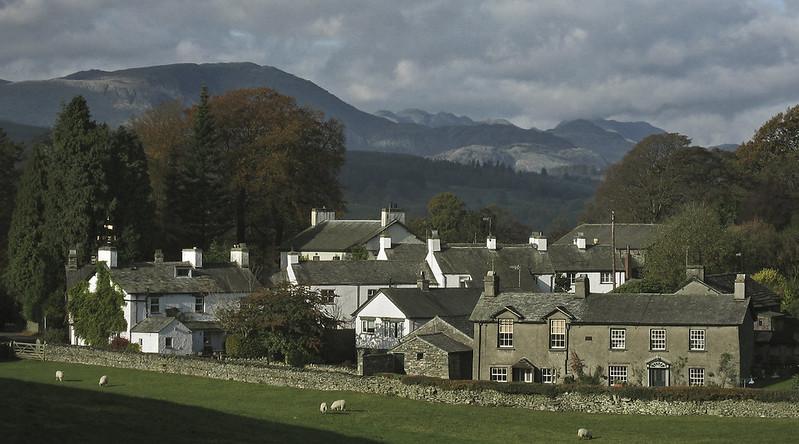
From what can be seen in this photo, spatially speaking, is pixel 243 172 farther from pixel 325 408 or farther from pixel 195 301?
pixel 325 408

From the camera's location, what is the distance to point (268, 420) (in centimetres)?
4616

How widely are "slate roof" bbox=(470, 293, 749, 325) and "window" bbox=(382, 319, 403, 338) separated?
31.3 feet

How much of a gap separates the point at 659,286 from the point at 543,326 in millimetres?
16698

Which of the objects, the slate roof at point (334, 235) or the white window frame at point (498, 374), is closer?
the white window frame at point (498, 374)

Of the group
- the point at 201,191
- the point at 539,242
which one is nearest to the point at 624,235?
the point at 539,242

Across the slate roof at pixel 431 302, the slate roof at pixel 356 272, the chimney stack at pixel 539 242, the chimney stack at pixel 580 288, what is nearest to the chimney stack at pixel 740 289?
the chimney stack at pixel 580 288

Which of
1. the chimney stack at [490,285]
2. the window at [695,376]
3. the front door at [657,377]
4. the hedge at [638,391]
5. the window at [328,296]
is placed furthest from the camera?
the window at [328,296]

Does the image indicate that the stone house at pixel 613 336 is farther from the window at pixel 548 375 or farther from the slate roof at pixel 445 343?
the slate roof at pixel 445 343

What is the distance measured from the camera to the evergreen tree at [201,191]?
305 ft

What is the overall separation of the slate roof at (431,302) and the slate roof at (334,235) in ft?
76.5

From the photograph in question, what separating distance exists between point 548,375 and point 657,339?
555 centimetres

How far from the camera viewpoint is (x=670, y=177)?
11794 cm

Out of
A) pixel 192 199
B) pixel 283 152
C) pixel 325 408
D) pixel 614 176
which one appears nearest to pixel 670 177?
pixel 614 176

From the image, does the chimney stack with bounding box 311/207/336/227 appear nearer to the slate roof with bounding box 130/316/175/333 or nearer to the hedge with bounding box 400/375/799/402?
the slate roof with bounding box 130/316/175/333
